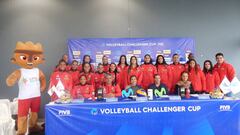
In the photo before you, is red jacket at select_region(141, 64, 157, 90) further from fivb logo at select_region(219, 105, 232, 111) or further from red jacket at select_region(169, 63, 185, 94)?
fivb logo at select_region(219, 105, 232, 111)

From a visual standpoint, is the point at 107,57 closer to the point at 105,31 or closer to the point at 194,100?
the point at 105,31

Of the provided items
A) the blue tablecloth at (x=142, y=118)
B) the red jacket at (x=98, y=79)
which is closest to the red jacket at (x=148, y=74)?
the red jacket at (x=98, y=79)

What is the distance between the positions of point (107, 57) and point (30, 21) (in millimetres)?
2012

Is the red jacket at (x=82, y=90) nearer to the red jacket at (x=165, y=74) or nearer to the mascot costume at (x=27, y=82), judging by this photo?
the mascot costume at (x=27, y=82)

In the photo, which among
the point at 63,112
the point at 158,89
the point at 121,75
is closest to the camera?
the point at 63,112

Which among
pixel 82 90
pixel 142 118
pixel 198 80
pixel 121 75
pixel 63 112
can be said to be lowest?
pixel 142 118

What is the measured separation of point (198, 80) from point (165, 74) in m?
0.65

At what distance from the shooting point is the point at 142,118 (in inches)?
132

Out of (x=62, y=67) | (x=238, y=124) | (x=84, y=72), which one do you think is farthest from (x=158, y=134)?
(x=62, y=67)

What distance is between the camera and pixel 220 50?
20.7 feet

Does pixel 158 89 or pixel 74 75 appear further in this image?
pixel 74 75

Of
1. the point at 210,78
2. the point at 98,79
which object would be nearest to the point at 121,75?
the point at 98,79

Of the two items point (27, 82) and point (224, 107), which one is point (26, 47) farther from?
point (224, 107)

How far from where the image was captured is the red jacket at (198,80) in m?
4.64
